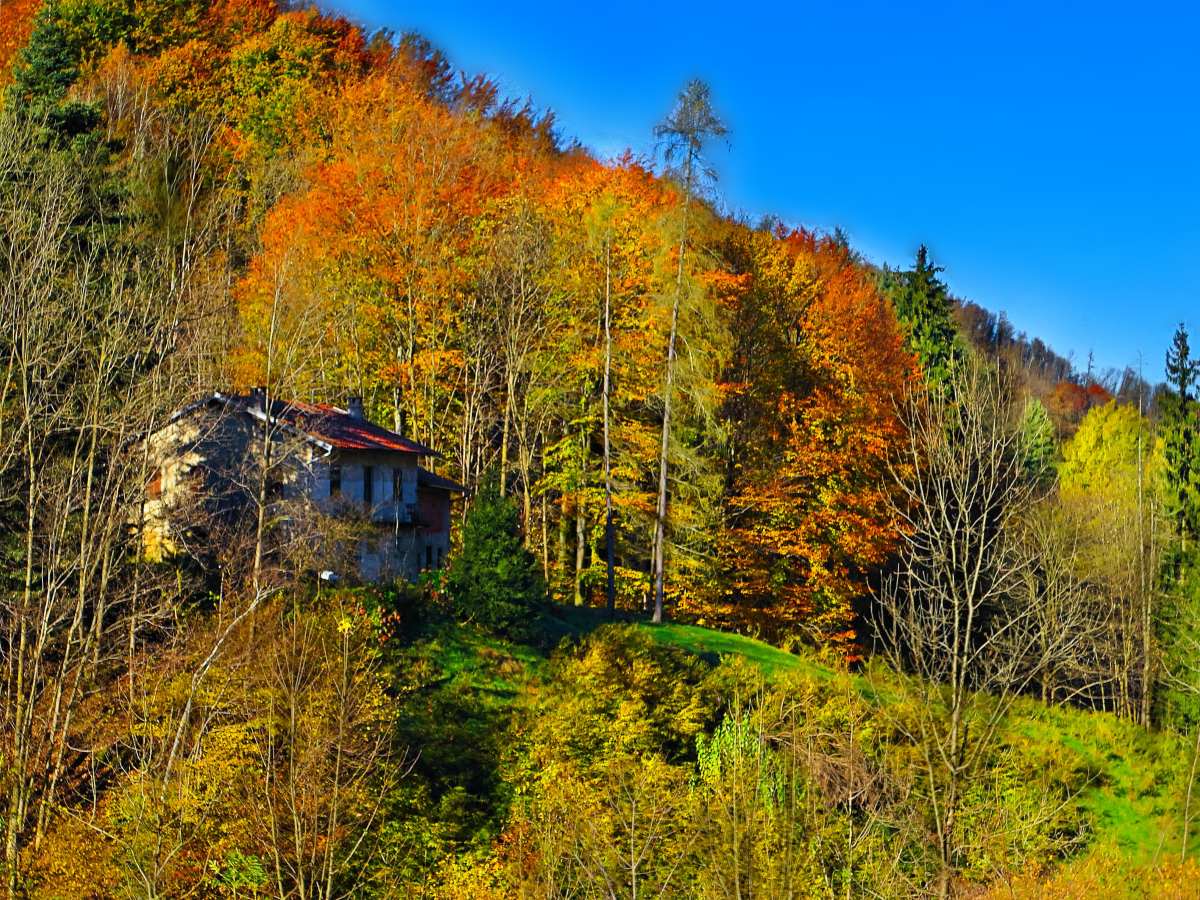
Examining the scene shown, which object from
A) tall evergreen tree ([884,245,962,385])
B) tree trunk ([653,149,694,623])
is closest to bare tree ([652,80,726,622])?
tree trunk ([653,149,694,623])

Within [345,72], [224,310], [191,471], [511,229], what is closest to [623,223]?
[511,229]

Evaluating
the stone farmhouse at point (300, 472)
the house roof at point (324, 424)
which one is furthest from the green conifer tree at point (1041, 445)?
the house roof at point (324, 424)

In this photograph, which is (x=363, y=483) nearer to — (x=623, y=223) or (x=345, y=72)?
(x=623, y=223)

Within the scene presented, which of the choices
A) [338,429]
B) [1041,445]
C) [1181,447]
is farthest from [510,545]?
[1041,445]

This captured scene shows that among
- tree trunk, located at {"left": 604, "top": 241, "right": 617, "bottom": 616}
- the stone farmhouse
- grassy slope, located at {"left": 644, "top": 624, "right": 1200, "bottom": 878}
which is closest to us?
grassy slope, located at {"left": 644, "top": 624, "right": 1200, "bottom": 878}

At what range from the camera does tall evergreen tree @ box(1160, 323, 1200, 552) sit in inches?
2173

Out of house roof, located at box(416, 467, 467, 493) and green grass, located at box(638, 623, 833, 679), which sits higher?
house roof, located at box(416, 467, 467, 493)

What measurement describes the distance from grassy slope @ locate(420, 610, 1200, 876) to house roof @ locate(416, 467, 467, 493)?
5.99 m

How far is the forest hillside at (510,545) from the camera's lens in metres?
20.5

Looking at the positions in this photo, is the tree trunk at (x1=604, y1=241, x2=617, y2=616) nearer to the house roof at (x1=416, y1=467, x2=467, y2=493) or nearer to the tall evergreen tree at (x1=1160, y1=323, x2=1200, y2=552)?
the house roof at (x1=416, y1=467, x2=467, y2=493)

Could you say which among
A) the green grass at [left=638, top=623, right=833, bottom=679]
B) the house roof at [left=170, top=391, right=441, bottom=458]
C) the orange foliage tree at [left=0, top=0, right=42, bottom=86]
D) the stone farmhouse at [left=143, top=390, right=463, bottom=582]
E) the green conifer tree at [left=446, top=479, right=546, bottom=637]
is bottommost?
the green grass at [left=638, top=623, right=833, bottom=679]

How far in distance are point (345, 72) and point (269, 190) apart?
1695 centimetres

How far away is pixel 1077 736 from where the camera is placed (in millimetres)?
39750

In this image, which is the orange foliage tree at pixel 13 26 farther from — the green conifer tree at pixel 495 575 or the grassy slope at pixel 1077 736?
the grassy slope at pixel 1077 736
